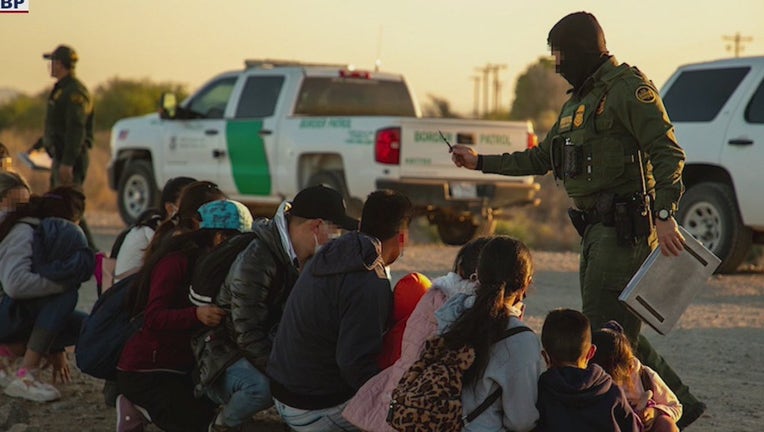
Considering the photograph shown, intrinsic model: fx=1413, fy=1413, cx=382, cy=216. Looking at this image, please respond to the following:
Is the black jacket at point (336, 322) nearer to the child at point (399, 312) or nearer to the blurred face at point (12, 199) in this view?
the child at point (399, 312)

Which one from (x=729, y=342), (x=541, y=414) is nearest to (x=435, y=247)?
(x=729, y=342)

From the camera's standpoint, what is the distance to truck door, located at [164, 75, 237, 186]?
655 inches

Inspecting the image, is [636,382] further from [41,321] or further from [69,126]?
[69,126]

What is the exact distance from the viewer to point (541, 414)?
4945 millimetres

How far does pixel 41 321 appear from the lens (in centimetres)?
769

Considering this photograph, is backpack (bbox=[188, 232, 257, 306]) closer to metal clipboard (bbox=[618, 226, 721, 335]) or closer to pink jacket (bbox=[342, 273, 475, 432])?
pink jacket (bbox=[342, 273, 475, 432])

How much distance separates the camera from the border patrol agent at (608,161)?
18.8 feet

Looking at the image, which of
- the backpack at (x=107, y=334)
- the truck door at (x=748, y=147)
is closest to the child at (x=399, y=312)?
the backpack at (x=107, y=334)

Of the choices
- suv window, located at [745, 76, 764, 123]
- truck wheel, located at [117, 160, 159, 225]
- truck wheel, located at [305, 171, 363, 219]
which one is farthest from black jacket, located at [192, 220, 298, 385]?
truck wheel, located at [117, 160, 159, 225]

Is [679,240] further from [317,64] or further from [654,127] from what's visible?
[317,64]

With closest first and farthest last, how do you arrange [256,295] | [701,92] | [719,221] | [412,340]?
[412,340] < [256,295] < [719,221] < [701,92]

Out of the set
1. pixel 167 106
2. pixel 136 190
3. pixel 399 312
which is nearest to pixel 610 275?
pixel 399 312

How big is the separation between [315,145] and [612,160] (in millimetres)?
9870

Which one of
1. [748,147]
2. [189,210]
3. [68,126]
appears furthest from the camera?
[68,126]
